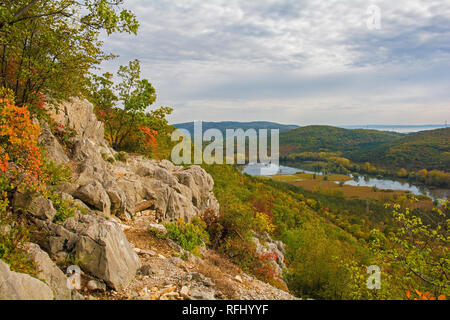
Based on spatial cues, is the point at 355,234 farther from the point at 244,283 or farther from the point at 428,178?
the point at 428,178

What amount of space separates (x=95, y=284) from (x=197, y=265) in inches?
143

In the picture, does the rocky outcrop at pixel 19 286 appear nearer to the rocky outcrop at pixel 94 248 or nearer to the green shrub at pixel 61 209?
the rocky outcrop at pixel 94 248

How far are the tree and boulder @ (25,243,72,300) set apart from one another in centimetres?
704

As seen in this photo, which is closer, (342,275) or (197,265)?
(197,265)

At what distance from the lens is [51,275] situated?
17.7ft

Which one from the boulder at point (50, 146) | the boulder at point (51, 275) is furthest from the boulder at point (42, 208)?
the boulder at point (50, 146)

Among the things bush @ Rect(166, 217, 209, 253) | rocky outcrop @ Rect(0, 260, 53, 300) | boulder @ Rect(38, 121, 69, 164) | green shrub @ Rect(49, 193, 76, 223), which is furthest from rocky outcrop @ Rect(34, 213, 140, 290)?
boulder @ Rect(38, 121, 69, 164)

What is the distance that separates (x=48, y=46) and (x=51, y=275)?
888cm

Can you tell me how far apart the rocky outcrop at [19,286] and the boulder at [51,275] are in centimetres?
43

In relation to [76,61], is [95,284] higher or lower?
lower

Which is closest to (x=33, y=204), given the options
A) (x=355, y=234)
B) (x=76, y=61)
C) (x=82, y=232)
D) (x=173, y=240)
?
(x=82, y=232)

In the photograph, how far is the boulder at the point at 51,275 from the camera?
5.23m

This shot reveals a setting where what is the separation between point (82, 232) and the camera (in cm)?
675

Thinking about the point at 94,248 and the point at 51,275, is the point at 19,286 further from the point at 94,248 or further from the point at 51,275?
the point at 94,248
